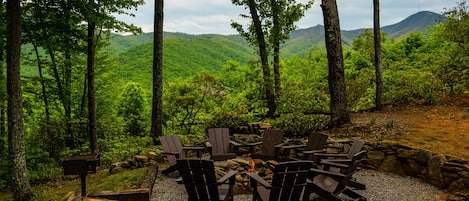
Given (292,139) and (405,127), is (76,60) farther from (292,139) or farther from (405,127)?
(405,127)

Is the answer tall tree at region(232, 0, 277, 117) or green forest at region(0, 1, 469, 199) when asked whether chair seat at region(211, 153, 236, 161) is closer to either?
green forest at region(0, 1, 469, 199)

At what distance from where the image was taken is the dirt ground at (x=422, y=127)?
625cm

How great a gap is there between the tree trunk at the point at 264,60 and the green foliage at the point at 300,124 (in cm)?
240

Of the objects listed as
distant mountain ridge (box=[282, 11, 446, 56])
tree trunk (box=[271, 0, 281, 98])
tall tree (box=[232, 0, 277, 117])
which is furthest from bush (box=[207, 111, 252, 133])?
distant mountain ridge (box=[282, 11, 446, 56])

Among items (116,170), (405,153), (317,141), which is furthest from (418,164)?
(116,170)

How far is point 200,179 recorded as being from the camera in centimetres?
404

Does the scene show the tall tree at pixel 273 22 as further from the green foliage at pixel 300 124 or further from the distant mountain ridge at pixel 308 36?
the distant mountain ridge at pixel 308 36

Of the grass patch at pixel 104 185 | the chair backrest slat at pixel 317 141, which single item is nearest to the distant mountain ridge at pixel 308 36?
the chair backrest slat at pixel 317 141

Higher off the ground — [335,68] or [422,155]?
[335,68]

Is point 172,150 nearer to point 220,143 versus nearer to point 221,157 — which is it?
point 221,157

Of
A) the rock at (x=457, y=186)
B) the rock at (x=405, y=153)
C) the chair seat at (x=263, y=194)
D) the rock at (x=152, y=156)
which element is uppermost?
the rock at (x=405, y=153)

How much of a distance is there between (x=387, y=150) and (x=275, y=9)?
627 cm

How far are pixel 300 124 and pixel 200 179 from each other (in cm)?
418

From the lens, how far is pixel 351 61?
2219cm
